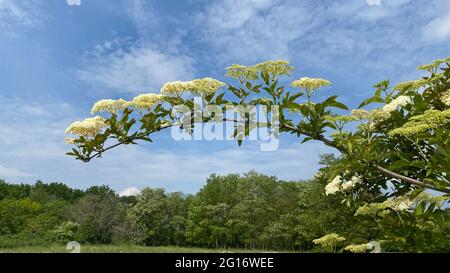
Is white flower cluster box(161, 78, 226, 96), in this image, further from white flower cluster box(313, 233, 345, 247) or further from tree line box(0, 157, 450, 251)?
tree line box(0, 157, 450, 251)

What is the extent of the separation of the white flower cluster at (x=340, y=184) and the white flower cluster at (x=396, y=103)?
2.52ft

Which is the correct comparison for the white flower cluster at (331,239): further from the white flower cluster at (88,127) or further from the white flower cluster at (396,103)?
the white flower cluster at (88,127)

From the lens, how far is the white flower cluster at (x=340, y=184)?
4.11 m

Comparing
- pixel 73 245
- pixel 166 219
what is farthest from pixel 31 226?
pixel 73 245

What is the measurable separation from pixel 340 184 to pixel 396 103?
3.64ft

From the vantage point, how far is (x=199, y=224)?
5406 centimetres

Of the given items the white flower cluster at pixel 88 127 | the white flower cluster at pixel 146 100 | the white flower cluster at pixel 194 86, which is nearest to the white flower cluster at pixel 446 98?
the white flower cluster at pixel 194 86

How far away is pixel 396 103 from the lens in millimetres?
3637

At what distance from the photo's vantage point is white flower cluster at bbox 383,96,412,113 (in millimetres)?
3600

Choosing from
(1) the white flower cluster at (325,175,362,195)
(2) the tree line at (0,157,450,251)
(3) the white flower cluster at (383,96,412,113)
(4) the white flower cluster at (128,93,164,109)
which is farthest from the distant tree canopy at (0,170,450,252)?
(4) the white flower cluster at (128,93,164,109)

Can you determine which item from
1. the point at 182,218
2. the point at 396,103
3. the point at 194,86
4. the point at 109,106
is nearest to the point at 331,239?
the point at 396,103

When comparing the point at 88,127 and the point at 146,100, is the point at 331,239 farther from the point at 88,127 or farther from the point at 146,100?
the point at 88,127

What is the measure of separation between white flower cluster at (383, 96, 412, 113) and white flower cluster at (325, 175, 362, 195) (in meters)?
0.77

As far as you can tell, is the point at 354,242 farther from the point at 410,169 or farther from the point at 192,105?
the point at 192,105
